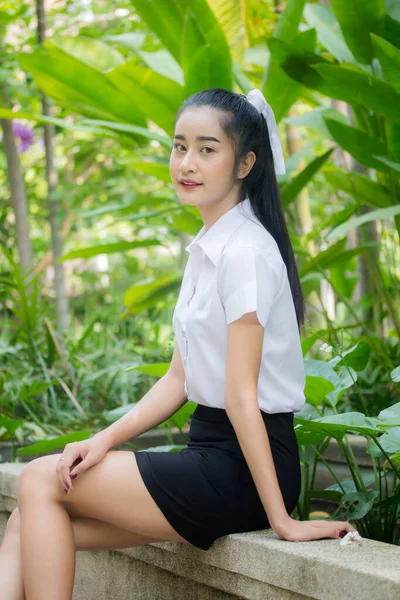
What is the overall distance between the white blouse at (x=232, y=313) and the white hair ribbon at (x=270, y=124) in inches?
6.0

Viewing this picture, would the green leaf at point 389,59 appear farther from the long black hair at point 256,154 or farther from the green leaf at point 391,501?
the green leaf at point 391,501

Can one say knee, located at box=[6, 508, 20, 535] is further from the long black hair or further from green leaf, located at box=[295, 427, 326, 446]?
the long black hair

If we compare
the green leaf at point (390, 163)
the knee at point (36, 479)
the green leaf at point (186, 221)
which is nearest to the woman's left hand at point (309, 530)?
the knee at point (36, 479)

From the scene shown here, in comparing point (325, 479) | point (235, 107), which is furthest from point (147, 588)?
point (235, 107)

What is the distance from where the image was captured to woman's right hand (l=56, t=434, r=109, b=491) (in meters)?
1.56

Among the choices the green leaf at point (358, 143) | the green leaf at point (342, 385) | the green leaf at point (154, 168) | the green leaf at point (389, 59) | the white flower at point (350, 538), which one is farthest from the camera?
the green leaf at point (154, 168)

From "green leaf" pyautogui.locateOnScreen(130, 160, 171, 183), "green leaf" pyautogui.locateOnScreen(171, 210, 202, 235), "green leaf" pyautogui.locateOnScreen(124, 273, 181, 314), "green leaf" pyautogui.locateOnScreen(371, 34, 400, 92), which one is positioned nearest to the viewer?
"green leaf" pyautogui.locateOnScreen(371, 34, 400, 92)

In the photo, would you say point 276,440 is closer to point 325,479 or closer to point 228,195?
point 228,195

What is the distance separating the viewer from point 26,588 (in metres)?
1.53

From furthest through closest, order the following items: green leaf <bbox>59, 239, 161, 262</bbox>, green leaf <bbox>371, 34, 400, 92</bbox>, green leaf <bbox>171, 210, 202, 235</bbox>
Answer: green leaf <bbox>59, 239, 161, 262</bbox>, green leaf <bbox>171, 210, 202, 235</bbox>, green leaf <bbox>371, 34, 400, 92</bbox>

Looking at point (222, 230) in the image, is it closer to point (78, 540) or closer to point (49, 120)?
point (78, 540)

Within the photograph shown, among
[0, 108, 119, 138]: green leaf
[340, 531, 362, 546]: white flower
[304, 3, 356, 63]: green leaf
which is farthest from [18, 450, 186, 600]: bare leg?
[304, 3, 356, 63]: green leaf

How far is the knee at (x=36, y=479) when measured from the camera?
157cm

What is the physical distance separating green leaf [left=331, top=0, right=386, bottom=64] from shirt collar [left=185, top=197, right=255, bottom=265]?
1047 mm
